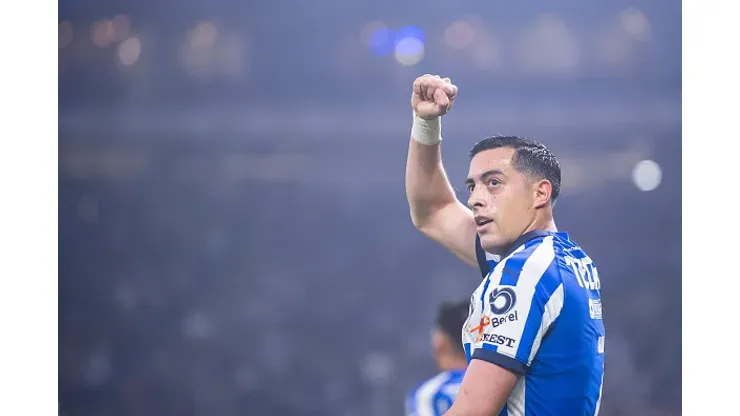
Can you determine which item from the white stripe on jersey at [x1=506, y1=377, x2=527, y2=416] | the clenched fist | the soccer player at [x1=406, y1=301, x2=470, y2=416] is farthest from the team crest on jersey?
the soccer player at [x1=406, y1=301, x2=470, y2=416]

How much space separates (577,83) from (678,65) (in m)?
0.38

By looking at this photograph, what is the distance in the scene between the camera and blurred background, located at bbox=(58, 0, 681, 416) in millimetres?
3330

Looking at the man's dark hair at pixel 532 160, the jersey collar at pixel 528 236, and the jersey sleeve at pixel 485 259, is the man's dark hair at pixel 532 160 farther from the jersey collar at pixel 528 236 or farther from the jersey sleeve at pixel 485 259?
the jersey sleeve at pixel 485 259

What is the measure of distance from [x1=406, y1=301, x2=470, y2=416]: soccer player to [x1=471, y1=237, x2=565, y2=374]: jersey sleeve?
863 mm

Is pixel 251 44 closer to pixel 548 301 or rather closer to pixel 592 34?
pixel 592 34

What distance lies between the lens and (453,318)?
121 inches

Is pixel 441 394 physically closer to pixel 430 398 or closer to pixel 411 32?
pixel 430 398

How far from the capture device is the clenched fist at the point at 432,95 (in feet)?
6.91

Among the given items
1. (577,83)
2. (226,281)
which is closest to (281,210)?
(226,281)

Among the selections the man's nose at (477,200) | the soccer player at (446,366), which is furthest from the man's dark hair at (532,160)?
the soccer player at (446,366)

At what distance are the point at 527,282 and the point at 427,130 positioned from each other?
2.51 ft

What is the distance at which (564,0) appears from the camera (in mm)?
3273

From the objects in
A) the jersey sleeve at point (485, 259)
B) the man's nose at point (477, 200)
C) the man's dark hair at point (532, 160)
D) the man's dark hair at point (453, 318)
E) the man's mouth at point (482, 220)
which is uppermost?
the man's dark hair at point (532, 160)

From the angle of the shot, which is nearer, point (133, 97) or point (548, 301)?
point (548, 301)
